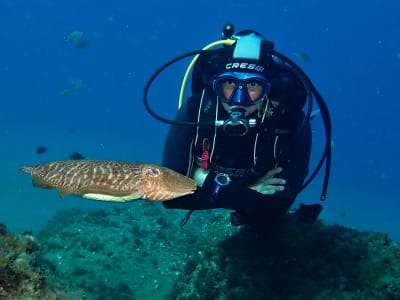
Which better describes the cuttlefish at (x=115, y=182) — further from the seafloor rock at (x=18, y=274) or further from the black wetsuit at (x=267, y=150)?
the black wetsuit at (x=267, y=150)

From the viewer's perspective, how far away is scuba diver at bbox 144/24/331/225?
4.76 metres

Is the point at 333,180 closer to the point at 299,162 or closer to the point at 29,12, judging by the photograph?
the point at 299,162

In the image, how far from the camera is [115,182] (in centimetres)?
336

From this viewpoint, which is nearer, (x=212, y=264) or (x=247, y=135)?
(x=247, y=135)

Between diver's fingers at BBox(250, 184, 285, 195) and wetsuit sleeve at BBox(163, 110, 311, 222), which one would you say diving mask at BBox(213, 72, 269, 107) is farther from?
diver's fingers at BBox(250, 184, 285, 195)

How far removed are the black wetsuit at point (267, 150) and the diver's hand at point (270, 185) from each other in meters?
0.07

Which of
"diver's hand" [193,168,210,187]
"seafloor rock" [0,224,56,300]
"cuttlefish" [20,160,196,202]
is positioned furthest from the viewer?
"diver's hand" [193,168,210,187]

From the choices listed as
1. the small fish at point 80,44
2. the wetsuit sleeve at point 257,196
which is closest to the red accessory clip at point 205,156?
the wetsuit sleeve at point 257,196

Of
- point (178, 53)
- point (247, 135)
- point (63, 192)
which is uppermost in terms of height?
point (178, 53)

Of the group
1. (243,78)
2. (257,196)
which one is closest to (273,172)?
(257,196)

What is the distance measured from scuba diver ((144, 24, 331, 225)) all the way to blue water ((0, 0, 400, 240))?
71994 millimetres

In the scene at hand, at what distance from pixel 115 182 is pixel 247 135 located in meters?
2.34

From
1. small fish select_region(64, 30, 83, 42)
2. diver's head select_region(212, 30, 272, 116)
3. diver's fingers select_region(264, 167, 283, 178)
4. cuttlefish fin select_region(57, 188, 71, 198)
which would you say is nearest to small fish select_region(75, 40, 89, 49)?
small fish select_region(64, 30, 83, 42)

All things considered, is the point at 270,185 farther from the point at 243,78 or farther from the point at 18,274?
the point at 18,274
